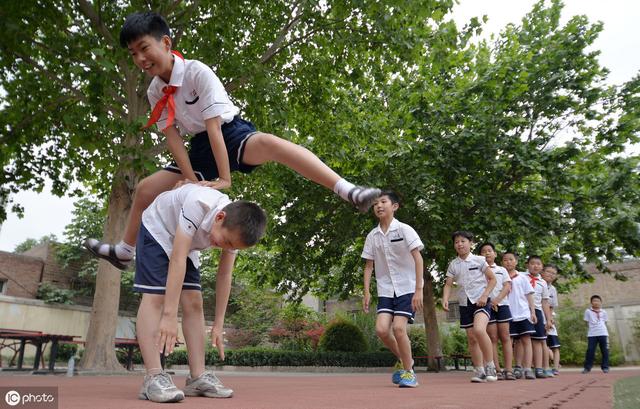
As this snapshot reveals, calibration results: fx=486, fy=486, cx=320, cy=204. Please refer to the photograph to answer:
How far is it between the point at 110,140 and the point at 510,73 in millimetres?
9631

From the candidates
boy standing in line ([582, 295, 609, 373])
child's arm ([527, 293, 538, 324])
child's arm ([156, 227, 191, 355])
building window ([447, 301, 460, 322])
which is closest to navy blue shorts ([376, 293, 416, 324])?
child's arm ([156, 227, 191, 355])

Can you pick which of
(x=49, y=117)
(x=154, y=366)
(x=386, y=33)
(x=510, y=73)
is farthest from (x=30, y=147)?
(x=510, y=73)

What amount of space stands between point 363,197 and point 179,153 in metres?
1.30

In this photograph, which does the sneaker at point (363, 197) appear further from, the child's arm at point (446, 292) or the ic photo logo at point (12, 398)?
the child's arm at point (446, 292)

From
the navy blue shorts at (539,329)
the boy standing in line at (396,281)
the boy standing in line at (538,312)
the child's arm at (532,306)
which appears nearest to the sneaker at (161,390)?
the boy standing in line at (396,281)

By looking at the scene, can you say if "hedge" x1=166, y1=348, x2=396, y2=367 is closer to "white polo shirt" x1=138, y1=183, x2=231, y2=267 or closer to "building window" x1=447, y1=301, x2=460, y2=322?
"building window" x1=447, y1=301, x2=460, y2=322

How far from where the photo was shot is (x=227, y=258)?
3.22 meters

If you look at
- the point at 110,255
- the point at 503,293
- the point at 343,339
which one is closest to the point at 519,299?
the point at 503,293

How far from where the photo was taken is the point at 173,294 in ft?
8.64

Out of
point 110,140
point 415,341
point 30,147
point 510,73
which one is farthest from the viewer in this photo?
point 415,341

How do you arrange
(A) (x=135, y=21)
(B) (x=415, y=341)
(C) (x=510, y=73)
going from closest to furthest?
(A) (x=135, y=21), (C) (x=510, y=73), (B) (x=415, y=341)

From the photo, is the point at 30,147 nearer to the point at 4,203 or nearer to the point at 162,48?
the point at 4,203

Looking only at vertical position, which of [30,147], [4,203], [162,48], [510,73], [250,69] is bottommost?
[162,48]

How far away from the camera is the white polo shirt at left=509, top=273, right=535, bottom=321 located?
8031 millimetres
